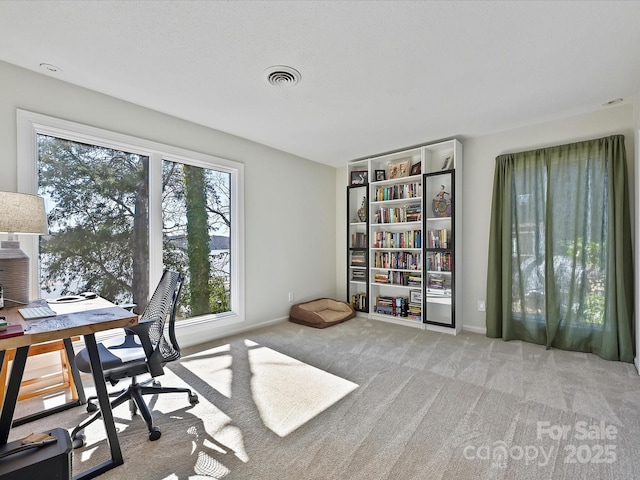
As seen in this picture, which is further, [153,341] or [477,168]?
[477,168]

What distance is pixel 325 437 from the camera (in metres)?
1.83

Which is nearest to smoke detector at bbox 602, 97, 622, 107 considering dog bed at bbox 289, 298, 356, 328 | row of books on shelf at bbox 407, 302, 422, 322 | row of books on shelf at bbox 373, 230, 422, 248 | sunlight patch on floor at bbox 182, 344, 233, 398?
row of books on shelf at bbox 373, 230, 422, 248

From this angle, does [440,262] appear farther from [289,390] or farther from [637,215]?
[289,390]

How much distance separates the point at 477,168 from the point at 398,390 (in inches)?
113

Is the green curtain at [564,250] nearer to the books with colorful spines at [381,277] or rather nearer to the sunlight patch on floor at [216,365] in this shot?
the books with colorful spines at [381,277]

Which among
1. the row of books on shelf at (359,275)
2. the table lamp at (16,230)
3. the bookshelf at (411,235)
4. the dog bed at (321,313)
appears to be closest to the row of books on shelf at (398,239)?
the bookshelf at (411,235)

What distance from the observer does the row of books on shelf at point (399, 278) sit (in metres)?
4.22

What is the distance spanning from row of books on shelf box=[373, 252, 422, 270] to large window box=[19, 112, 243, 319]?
201cm

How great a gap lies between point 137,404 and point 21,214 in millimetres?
1348

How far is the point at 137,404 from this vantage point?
1942 millimetres

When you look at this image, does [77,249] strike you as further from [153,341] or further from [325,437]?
[325,437]

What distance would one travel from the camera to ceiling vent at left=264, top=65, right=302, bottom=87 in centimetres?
231

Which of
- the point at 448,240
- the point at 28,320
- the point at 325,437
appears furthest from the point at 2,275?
the point at 448,240

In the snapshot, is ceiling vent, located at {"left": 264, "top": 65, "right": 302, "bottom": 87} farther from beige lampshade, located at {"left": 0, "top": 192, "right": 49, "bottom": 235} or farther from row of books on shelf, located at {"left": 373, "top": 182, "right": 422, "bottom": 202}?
row of books on shelf, located at {"left": 373, "top": 182, "right": 422, "bottom": 202}
